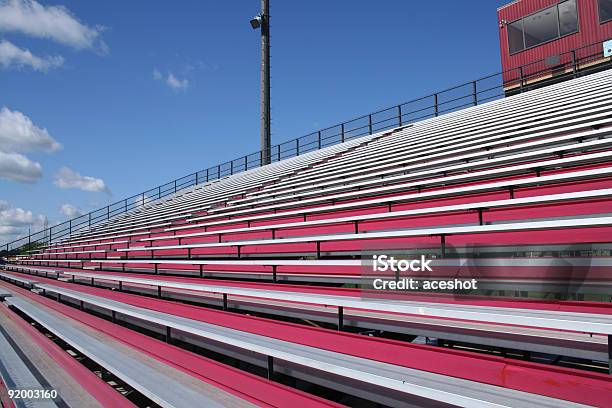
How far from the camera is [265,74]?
15.4 metres

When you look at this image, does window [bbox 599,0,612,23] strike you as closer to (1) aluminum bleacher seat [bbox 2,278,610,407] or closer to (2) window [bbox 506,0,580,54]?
(2) window [bbox 506,0,580,54]

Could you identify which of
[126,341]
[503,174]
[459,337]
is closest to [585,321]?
[459,337]

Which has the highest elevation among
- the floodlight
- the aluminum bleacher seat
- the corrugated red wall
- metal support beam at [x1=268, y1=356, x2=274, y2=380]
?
the floodlight

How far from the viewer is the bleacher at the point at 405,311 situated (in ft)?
5.39

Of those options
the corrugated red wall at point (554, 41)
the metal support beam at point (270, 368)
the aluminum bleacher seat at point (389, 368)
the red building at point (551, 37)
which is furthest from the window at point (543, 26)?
the metal support beam at point (270, 368)

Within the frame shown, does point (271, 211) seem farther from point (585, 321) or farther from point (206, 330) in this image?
point (585, 321)

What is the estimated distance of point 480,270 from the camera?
231 centimetres

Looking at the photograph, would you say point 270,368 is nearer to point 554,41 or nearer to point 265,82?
point 265,82

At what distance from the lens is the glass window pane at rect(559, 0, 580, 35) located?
12344mm

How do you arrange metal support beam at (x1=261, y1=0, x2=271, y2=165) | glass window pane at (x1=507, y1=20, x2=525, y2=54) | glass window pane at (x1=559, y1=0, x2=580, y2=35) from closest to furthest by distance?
glass window pane at (x1=559, y1=0, x2=580, y2=35) < glass window pane at (x1=507, y1=20, x2=525, y2=54) < metal support beam at (x1=261, y1=0, x2=271, y2=165)

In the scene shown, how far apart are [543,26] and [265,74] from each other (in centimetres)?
880

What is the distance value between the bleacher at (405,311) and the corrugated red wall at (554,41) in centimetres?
746

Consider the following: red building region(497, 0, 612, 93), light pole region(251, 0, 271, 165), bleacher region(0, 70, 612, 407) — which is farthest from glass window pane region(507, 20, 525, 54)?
bleacher region(0, 70, 612, 407)

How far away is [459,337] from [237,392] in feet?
3.87
